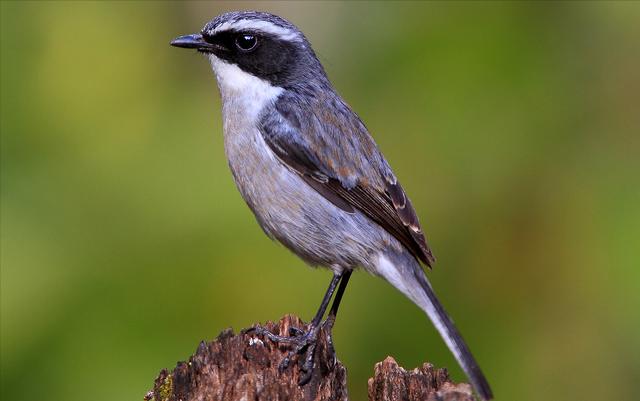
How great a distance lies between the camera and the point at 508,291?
609 centimetres

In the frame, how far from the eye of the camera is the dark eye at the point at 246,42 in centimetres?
569

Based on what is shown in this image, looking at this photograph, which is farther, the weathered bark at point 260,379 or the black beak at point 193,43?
the black beak at point 193,43

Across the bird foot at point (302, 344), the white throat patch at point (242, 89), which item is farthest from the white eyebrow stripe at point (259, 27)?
the bird foot at point (302, 344)

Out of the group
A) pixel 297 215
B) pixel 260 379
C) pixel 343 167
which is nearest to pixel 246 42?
pixel 343 167

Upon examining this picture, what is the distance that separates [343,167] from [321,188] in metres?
0.18

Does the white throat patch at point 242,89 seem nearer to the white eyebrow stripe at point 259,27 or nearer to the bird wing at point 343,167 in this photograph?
the bird wing at point 343,167

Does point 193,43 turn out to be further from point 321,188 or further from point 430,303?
point 430,303

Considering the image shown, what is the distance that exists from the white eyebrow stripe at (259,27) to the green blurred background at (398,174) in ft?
2.62

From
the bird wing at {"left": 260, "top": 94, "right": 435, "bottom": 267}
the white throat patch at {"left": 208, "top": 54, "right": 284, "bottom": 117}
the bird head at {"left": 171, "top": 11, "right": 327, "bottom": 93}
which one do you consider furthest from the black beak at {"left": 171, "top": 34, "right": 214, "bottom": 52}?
the bird wing at {"left": 260, "top": 94, "right": 435, "bottom": 267}

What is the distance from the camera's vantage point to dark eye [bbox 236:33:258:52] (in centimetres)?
569

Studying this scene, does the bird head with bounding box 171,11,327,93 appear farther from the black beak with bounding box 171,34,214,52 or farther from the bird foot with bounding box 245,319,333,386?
the bird foot with bounding box 245,319,333,386

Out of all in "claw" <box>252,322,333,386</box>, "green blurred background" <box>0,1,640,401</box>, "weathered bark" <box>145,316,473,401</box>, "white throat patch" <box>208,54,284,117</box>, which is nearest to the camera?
"weathered bark" <box>145,316,473,401</box>

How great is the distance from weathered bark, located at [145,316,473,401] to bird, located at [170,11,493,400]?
35 cm

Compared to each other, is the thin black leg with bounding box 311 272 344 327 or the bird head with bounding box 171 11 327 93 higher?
the bird head with bounding box 171 11 327 93
